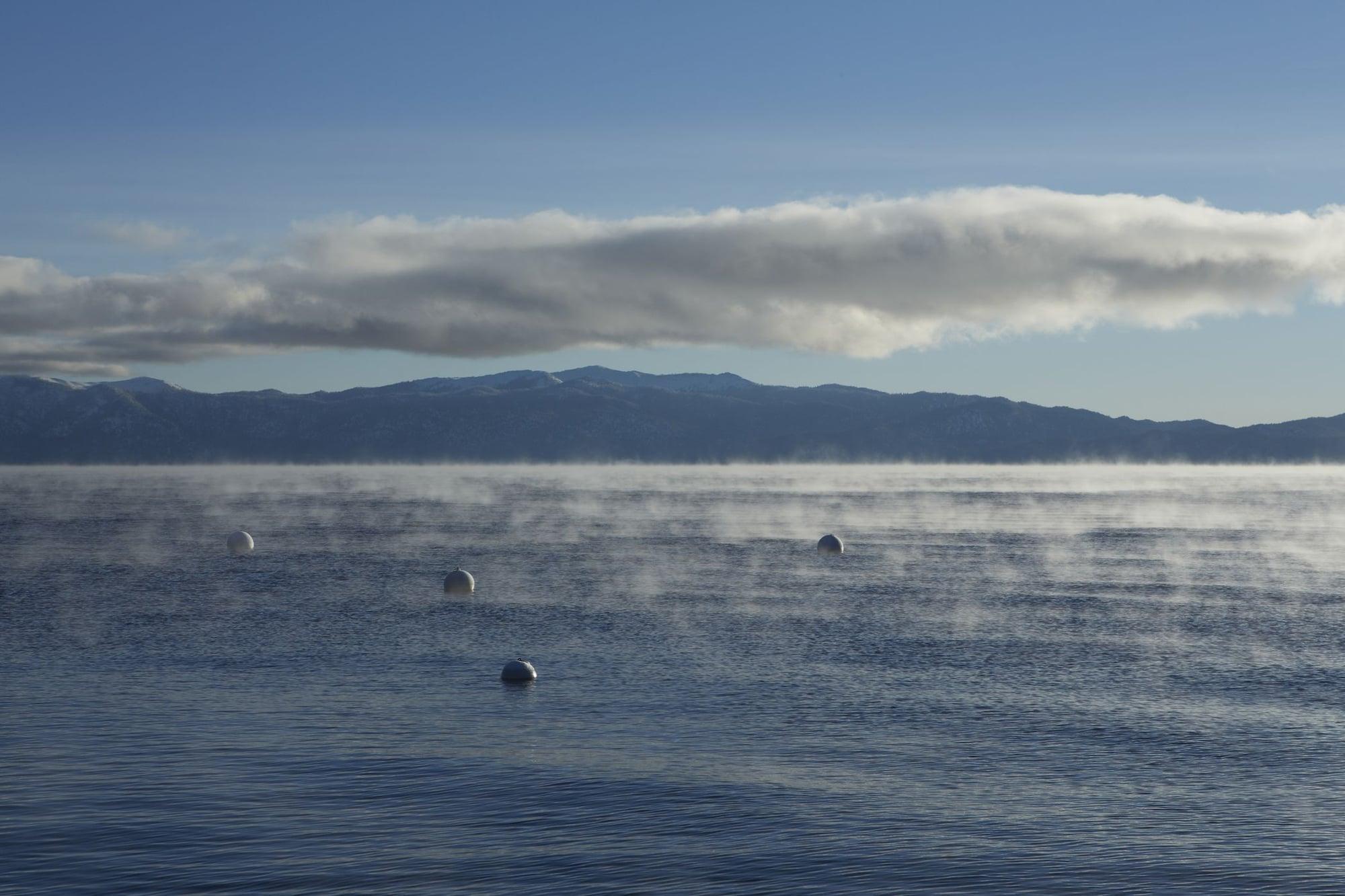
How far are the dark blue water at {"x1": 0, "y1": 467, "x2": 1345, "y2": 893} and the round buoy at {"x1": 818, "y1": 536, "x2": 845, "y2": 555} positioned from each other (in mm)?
34802

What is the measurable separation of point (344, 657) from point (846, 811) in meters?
32.5

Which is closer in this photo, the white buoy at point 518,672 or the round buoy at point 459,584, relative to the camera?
the white buoy at point 518,672

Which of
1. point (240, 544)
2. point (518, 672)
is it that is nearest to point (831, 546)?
point (240, 544)

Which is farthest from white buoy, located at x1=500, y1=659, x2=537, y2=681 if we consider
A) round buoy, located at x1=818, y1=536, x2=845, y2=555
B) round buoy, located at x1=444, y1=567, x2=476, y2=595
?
round buoy, located at x1=818, y1=536, x2=845, y2=555

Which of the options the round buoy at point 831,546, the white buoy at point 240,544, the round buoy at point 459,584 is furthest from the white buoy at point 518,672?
the white buoy at point 240,544

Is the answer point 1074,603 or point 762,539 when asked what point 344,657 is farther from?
point 762,539

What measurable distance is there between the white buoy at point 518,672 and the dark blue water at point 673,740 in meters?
0.77

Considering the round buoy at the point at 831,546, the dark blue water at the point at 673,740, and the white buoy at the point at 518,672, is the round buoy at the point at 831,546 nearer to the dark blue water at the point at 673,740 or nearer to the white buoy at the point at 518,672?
the dark blue water at the point at 673,740

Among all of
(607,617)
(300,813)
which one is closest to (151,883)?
(300,813)

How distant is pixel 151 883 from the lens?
97.6 ft

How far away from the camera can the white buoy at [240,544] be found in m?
135

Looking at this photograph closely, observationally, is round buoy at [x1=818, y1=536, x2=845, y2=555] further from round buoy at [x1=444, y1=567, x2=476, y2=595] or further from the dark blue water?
round buoy at [x1=444, y1=567, x2=476, y2=595]

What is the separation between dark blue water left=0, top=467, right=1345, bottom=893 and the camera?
31.2 m

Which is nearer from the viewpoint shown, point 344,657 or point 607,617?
point 344,657
